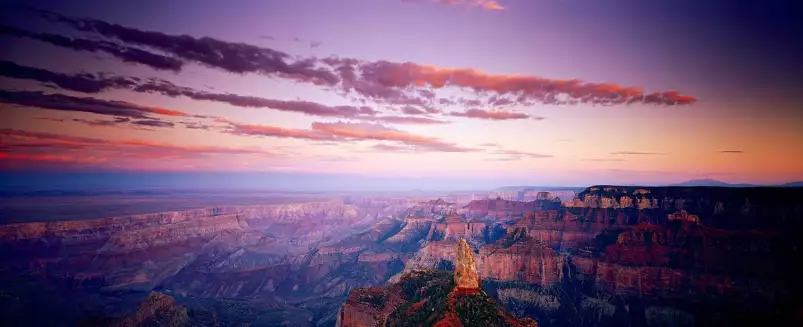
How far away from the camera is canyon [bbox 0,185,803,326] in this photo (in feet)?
257

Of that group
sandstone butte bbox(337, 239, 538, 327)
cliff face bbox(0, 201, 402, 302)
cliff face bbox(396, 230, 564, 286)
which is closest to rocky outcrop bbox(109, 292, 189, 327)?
sandstone butte bbox(337, 239, 538, 327)

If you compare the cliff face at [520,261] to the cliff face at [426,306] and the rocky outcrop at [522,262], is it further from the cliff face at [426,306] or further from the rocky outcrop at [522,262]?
the cliff face at [426,306]

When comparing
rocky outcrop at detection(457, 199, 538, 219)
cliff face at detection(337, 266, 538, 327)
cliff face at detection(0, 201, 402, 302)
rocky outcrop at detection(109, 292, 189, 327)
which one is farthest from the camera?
rocky outcrop at detection(457, 199, 538, 219)

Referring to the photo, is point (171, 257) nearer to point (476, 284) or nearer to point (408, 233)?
point (408, 233)

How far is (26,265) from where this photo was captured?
5438 inches

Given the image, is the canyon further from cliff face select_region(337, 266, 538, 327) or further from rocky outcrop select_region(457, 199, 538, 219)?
rocky outcrop select_region(457, 199, 538, 219)

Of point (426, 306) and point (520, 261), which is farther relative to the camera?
point (520, 261)

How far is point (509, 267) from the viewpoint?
106812 millimetres

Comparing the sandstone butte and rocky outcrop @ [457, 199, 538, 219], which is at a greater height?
rocky outcrop @ [457, 199, 538, 219]

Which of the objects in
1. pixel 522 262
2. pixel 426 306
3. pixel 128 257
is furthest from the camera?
pixel 128 257

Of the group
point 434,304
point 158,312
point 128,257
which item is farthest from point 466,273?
point 128,257

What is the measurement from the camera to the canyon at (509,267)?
3085 inches

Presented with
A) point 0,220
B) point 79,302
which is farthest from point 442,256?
point 0,220

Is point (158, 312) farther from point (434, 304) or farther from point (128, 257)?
point (128, 257)
